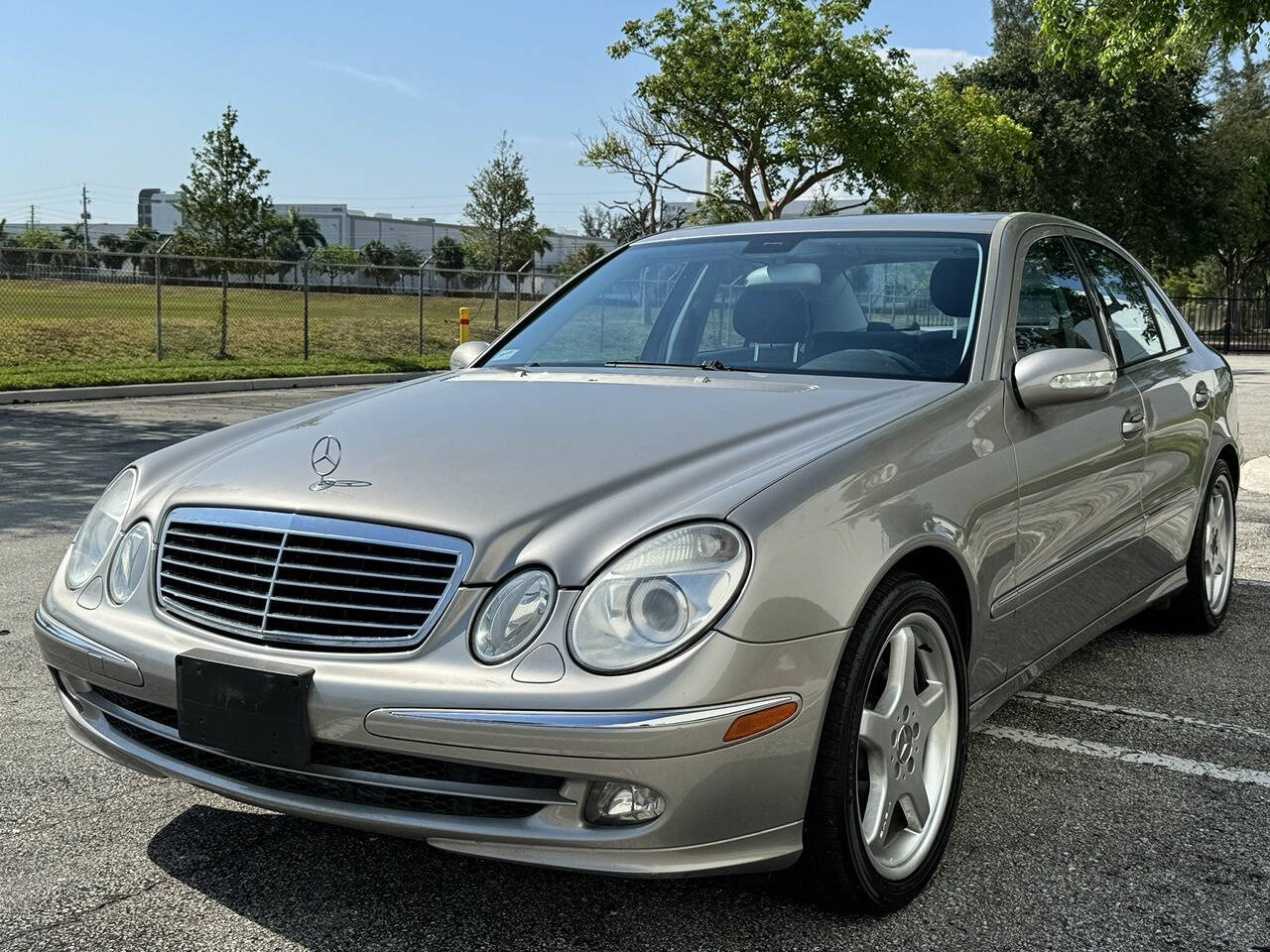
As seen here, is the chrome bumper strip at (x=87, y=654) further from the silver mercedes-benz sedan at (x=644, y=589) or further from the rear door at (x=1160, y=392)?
the rear door at (x=1160, y=392)

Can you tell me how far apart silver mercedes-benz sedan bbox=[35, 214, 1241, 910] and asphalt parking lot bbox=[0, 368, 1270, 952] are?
22cm

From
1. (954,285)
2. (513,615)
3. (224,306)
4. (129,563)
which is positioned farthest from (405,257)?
(513,615)

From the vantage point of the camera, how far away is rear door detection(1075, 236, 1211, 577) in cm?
445

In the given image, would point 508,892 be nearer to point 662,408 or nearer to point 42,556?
point 662,408

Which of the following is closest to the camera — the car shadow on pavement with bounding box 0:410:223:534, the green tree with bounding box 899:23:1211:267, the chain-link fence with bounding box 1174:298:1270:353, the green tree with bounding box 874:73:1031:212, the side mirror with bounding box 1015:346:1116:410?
the side mirror with bounding box 1015:346:1116:410

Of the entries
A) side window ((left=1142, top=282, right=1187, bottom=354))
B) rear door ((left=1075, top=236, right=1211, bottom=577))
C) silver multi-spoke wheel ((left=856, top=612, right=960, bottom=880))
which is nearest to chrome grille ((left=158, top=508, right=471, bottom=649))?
silver multi-spoke wheel ((left=856, top=612, right=960, bottom=880))

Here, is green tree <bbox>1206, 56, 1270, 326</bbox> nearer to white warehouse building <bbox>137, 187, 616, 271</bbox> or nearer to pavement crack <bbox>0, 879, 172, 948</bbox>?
pavement crack <bbox>0, 879, 172, 948</bbox>

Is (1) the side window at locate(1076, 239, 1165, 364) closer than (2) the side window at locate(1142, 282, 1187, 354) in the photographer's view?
Yes

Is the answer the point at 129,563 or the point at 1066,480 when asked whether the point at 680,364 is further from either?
the point at 129,563

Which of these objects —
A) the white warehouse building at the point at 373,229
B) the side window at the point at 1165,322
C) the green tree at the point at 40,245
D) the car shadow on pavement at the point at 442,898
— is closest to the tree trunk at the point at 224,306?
the green tree at the point at 40,245

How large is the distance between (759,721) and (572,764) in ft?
1.18

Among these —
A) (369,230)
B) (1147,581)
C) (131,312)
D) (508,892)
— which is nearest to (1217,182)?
(131,312)

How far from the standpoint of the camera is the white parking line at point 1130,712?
4172mm

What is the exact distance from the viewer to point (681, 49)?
24375 millimetres
